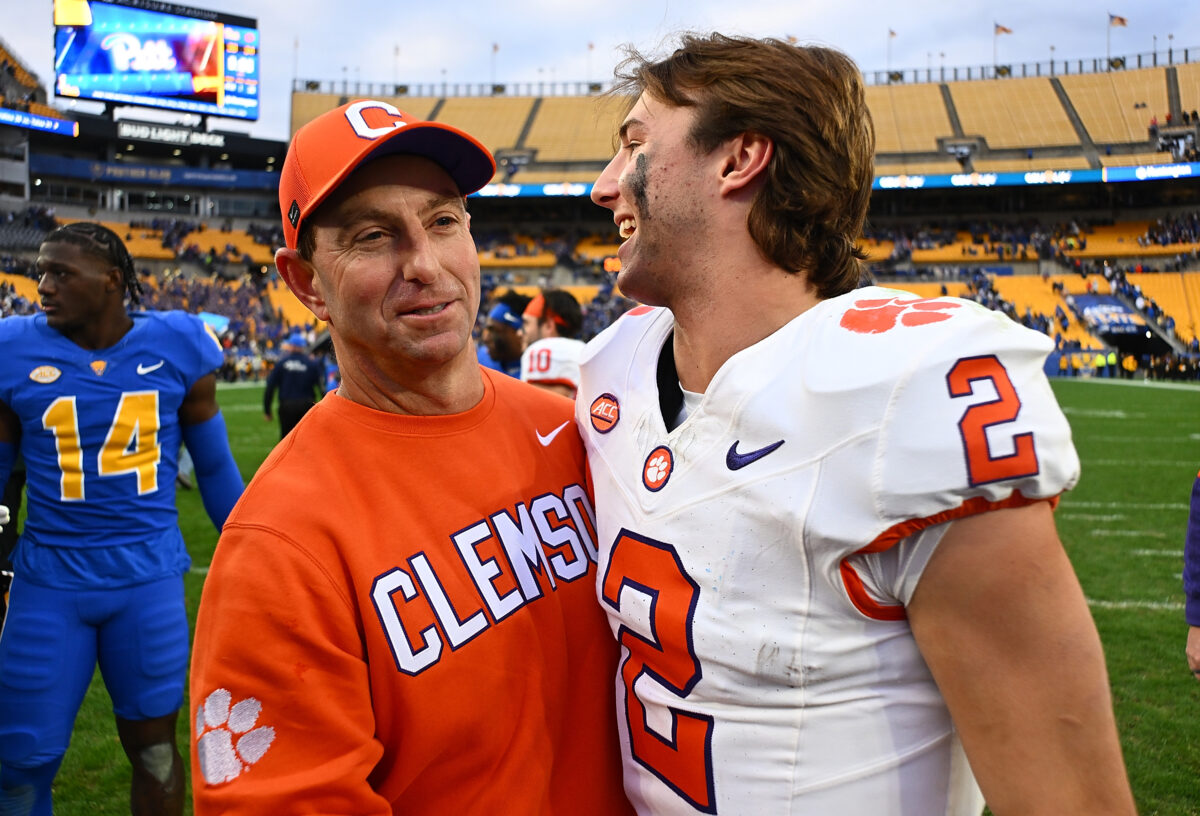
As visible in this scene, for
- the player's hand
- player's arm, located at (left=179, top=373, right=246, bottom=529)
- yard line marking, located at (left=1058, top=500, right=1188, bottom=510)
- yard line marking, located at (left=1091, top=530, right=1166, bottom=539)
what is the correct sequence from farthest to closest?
yard line marking, located at (left=1058, top=500, right=1188, bottom=510) → yard line marking, located at (left=1091, top=530, right=1166, bottom=539) → player's arm, located at (left=179, top=373, right=246, bottom=529) → the player's hand

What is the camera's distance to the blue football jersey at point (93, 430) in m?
3.16

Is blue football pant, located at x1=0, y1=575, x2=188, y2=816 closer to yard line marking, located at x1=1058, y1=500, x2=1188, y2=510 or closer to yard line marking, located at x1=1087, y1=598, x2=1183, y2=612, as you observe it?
yard line marking, located at x1=1087, y1=598, x2=1183, y2=612

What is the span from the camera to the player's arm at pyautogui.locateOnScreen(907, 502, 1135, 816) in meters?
1.13

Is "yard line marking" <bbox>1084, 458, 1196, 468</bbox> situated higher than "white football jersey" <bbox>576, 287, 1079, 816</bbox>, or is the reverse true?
"white football jersey" <bbox>576, 287, 1079, 816</bbox>

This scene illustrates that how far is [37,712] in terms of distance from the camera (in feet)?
9.44

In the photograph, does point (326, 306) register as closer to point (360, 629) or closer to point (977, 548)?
point (360, 629)

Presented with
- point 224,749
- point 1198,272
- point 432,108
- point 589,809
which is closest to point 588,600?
point 589,809

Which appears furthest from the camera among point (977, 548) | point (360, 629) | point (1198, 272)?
point (1198, 272)

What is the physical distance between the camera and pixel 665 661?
1446mm

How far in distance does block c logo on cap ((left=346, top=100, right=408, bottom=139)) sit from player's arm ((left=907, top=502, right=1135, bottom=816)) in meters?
1.13

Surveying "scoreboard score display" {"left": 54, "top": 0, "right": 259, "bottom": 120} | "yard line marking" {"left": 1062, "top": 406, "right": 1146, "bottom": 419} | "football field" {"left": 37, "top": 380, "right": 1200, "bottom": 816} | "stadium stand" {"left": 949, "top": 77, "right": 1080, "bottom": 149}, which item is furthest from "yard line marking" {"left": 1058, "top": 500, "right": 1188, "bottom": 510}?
"scoreboard score display" {"left": 54, "top": 0, "right": 259, "bottom": 120}

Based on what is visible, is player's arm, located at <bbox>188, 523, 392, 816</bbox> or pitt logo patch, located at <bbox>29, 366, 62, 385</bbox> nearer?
player's arm, located at <bbox>188, 523, 392, 816</bbox>

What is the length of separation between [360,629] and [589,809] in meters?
0.56

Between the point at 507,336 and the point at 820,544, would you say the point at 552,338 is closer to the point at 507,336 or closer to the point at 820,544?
the point at 507,336
